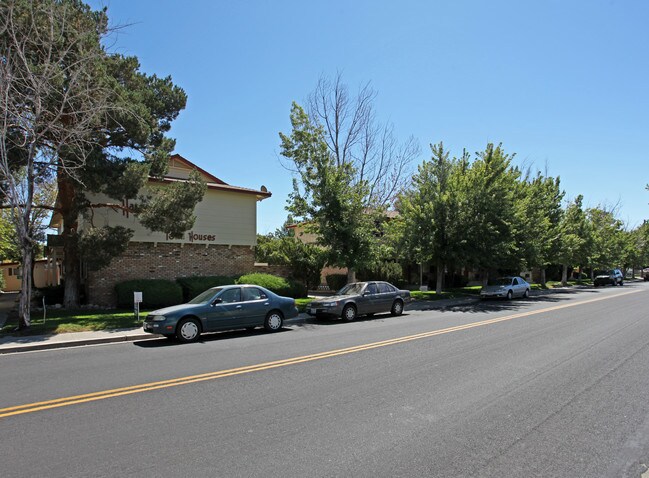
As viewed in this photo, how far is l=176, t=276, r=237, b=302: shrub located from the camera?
1928cm

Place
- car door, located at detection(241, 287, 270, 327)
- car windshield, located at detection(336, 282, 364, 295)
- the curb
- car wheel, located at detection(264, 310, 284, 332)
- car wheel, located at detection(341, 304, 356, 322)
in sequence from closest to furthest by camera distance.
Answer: the curb, car door, located at detection(241, 287, 270, 327), car wheel, located at detection(264, 310, 284, 332), car wheel, located at detection(341, 304, 356, 322), car windshield, located at detection(336, 282, 364, 295)

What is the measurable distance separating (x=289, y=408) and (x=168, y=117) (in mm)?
15167

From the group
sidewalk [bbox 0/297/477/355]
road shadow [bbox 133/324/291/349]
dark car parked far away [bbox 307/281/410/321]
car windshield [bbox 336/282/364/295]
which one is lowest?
road shadow [bbox 133/324/291/349]

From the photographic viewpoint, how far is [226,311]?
11.7 metres

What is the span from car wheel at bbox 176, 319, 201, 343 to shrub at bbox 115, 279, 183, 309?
7714mm

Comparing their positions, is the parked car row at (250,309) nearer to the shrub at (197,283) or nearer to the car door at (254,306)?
the car door at (254,306)

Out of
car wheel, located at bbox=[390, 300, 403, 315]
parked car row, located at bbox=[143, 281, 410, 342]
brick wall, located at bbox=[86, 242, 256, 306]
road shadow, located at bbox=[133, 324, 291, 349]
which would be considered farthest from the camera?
brick wall, located at bbox=[86, 242, 256, 306]

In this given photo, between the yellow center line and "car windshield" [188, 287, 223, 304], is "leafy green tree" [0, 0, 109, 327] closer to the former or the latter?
"car windshield" [188, 287, 223, 304]

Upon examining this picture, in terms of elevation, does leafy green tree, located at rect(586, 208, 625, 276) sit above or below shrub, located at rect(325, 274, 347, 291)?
above

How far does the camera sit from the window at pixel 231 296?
11938 millimetres

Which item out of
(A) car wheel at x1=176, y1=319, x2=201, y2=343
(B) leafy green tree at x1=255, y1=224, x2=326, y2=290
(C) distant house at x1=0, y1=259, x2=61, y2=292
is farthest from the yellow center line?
(C) distant house at x1=0, y1=259, x2=61, y2=292

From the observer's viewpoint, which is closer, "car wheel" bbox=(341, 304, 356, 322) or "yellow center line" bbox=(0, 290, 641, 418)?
"yellow center line" bbox=(0, 290, 641, 418)

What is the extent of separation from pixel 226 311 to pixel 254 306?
35.1 inches

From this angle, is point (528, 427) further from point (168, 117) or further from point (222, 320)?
point (168, 117)
